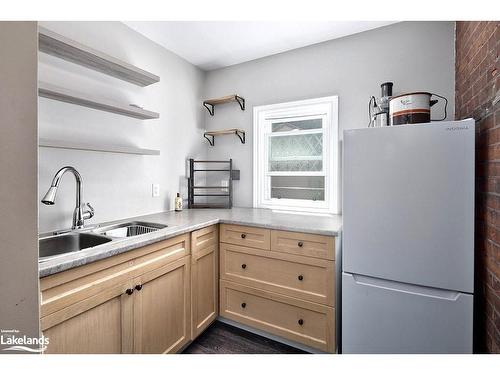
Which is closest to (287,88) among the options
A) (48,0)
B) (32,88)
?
(48,0)

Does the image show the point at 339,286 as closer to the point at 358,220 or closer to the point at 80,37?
the point at 358,220

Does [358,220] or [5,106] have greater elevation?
[5,106]

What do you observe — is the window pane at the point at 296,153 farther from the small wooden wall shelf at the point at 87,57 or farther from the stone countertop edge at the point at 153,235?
the small wooden wall shelf at the point at 87,57

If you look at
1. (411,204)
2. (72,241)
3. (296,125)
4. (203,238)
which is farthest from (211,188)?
(411,204)

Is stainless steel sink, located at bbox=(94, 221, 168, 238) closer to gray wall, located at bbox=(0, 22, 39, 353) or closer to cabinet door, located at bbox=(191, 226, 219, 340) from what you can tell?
cabinet door, located at bbox=(191, 226, 219, 340)

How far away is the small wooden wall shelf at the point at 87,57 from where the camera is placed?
1303 mm

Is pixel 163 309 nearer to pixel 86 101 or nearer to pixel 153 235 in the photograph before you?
pixel 153 235

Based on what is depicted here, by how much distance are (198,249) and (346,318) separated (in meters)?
1.06

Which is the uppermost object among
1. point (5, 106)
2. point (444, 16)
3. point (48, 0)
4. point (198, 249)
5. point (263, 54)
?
point (263, 54)

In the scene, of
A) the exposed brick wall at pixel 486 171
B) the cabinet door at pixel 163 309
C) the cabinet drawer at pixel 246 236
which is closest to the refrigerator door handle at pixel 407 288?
the exposed brick wall at pixel 486 171

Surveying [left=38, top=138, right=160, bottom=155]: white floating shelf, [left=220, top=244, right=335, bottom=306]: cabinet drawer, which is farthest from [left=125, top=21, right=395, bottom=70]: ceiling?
[left=220, top=244, right=335, bottom=306]: cabinet drawer

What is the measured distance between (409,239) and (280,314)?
1.01 metres

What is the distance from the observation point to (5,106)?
384 mm

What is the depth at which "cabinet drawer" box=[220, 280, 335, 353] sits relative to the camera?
1.57m
